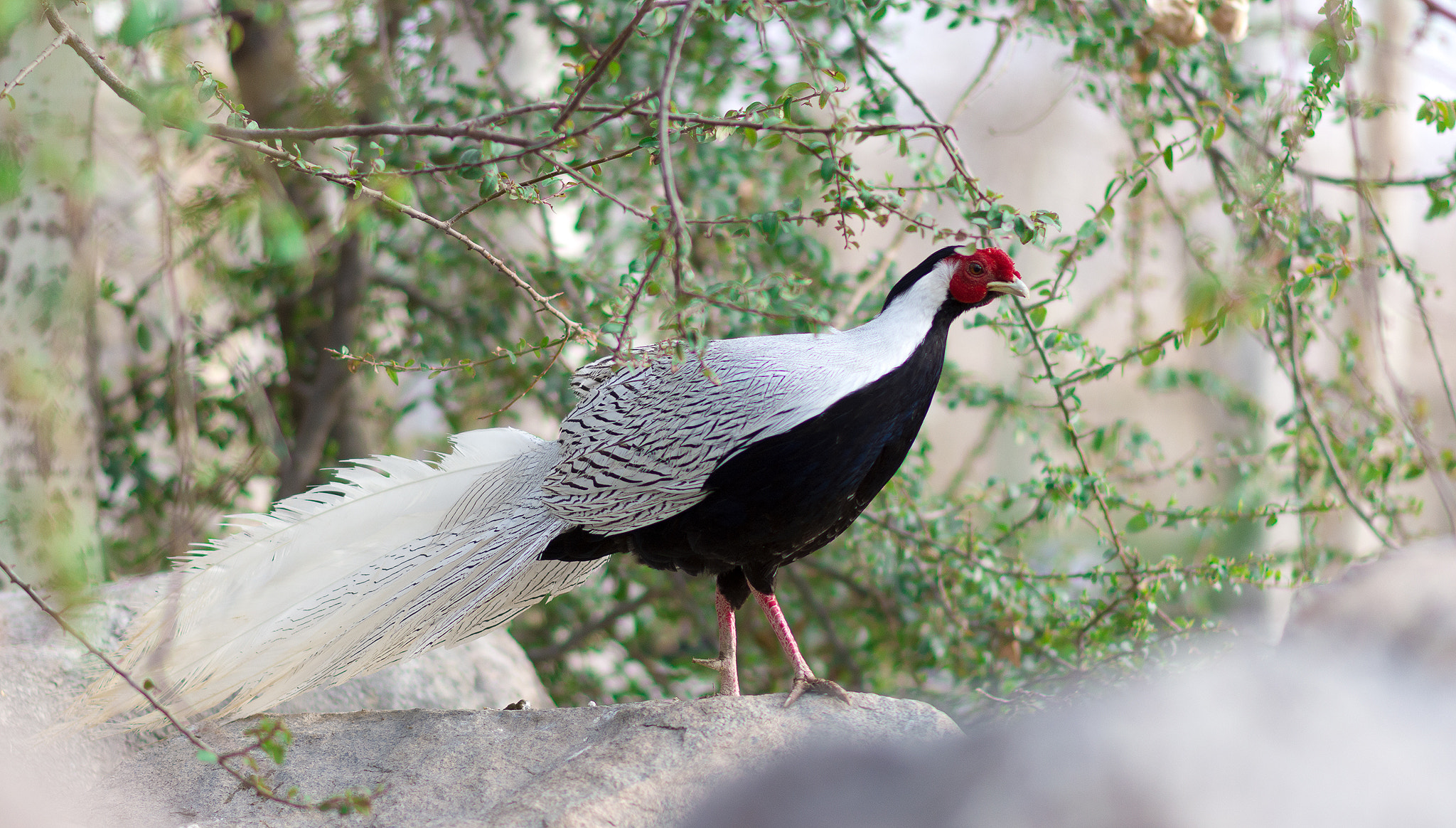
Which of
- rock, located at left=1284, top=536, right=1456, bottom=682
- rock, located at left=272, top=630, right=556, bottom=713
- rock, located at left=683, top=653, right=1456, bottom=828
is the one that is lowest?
rock, located at left=272, top=630, right=556, bottom=713

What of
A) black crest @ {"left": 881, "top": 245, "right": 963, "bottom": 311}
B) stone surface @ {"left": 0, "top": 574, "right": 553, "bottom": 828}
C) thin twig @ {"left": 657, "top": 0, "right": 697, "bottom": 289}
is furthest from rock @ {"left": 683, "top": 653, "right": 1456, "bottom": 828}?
stone surface @ {"left": 0, "top": 574, "right": 553, "bottom": 828}

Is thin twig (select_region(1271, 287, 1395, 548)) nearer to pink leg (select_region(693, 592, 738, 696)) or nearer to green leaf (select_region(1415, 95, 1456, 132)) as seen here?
green leaf (select_region(1415, 95, 1456, 132))

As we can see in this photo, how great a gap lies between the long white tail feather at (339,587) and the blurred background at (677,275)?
18 cm

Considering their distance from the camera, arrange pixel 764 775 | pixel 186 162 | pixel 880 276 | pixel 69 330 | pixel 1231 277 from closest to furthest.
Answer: pixel 1231 277, pixel 764 775, pixel 186 162, pixel 69 330, pixel 880 276

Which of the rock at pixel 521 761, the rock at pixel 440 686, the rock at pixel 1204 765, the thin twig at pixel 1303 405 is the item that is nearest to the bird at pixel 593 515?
the rock at pixel 521 761

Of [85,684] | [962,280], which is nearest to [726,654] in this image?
[962,280]

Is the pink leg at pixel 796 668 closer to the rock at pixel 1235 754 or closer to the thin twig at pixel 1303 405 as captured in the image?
the rock at pixel 1235 754

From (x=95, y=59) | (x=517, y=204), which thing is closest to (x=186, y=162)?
(x=95, y=59)

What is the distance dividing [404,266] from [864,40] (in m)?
2.26

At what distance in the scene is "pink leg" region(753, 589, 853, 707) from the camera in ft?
7.13

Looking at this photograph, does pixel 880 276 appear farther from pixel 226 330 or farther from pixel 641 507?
pixel 226 330

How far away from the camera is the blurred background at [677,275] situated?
1.75 meters

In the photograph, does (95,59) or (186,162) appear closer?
(95,59)

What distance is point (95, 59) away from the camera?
5.32 ft
